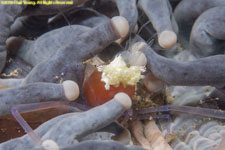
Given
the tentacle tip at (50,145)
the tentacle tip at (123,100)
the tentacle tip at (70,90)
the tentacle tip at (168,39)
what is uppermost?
the tentacle tip at (168,39)

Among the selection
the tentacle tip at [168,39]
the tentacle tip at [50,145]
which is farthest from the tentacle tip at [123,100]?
the tentacle tip at [168,39]

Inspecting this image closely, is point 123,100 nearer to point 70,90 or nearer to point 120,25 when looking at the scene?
point 70,90

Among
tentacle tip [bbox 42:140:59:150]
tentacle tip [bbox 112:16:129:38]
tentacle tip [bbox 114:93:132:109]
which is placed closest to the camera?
tentacle tip [bbox 42:140:59:150]

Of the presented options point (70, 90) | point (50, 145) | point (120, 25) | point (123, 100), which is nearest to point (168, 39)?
point (120, 25)

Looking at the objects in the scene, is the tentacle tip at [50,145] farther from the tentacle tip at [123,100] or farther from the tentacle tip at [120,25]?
the tentacle tip at [120,25]

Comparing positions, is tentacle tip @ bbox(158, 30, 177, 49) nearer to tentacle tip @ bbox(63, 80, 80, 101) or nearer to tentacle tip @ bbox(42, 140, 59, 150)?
tentacle tip @ bbox(63, 80, 80, 101)

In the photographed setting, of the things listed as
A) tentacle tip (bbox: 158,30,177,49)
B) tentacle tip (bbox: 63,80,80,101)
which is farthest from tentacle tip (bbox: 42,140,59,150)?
tentacle tip (bbox: 158,30,177,49)

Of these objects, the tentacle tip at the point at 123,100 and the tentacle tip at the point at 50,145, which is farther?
the tentacle tip at the point at 123,100

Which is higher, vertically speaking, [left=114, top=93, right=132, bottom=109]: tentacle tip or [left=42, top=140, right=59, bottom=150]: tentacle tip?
[left=114, top=93, right=132, bottom=109]: tentacle tip

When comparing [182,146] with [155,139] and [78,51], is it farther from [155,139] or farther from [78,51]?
[78,51]

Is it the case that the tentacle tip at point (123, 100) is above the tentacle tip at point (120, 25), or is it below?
below
